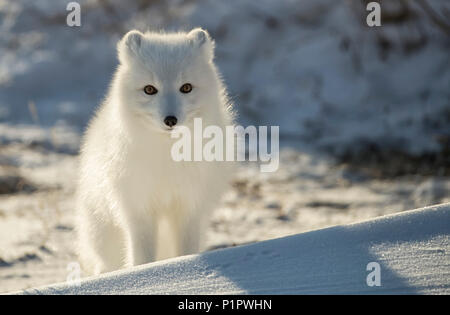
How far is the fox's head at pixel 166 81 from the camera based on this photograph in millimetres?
2990

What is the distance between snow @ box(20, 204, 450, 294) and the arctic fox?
758 mm

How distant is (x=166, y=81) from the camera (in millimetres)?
3078

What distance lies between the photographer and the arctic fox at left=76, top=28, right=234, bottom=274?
3102 mm

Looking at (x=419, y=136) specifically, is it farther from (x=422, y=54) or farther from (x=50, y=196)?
(x=50, y=196)

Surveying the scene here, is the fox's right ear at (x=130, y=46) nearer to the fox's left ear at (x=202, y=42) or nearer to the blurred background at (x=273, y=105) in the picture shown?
the fox's left ear at (x=202, y=42)

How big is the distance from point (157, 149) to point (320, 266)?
4.03 feet

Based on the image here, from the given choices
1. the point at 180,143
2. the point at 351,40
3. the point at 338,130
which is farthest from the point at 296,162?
the point at 180,143

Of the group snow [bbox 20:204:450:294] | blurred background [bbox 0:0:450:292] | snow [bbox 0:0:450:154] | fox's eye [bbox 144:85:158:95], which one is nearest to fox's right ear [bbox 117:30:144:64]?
fox's eye [bbox 144:85:158:95]

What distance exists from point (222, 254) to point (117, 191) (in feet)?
3.14

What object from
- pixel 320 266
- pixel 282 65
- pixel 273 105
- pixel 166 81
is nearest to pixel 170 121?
pixel 166 81

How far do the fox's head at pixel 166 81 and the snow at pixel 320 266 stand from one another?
794 millimetres

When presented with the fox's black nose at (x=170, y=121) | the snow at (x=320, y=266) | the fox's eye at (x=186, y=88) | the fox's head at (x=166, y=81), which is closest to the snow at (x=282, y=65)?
the fox's head at (x=166, y=81)

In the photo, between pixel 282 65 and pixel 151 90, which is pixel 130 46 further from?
pixel 282 65

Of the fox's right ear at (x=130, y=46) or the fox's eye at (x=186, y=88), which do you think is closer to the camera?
the fox's eye at (x=186, y=88)
